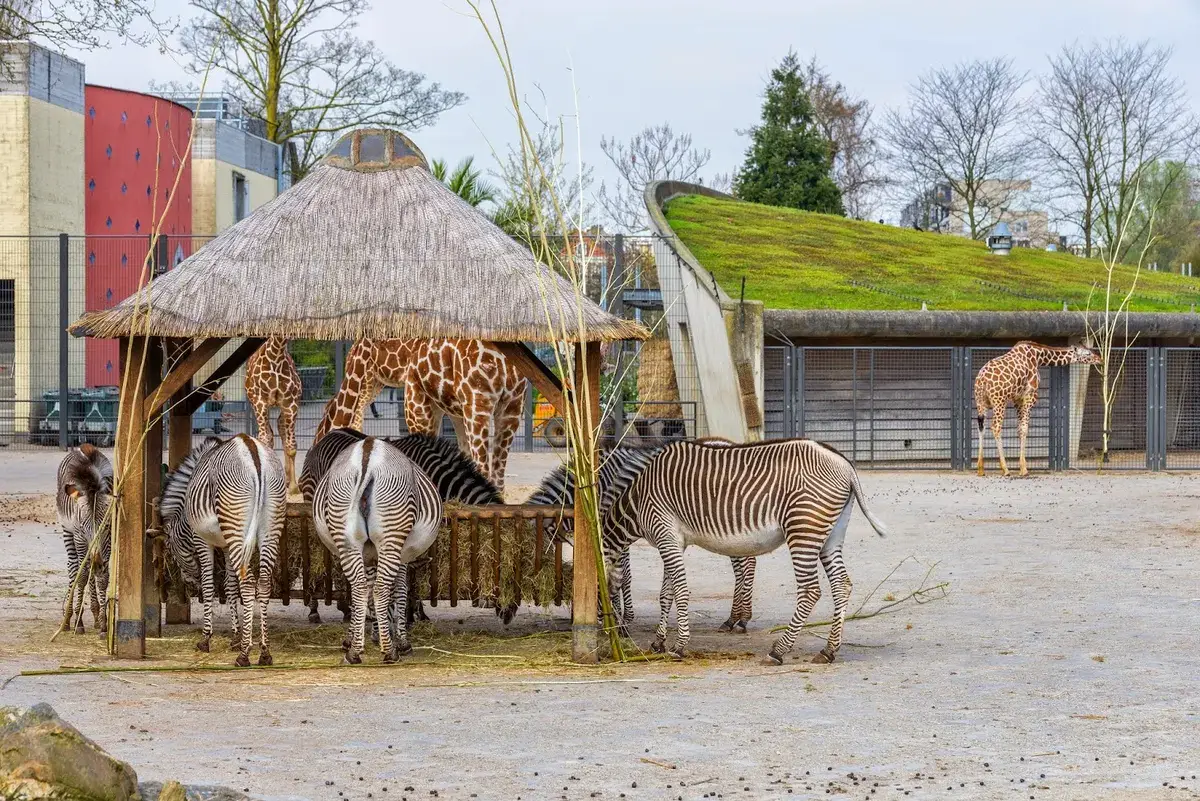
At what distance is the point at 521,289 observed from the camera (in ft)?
30.9

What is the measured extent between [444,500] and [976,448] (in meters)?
16.5

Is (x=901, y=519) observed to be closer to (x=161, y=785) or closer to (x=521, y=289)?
(x=521, y=289)

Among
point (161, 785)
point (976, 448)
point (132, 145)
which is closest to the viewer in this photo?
point (161, 785)

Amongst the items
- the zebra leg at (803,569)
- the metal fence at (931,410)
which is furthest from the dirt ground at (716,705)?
the metal fence at (931,410)

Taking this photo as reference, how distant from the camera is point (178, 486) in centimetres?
1001

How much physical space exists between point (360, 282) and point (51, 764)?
4.65 m

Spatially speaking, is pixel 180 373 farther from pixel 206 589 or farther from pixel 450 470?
pixel 450 470

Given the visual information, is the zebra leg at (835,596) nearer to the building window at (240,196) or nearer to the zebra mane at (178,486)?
the zebra mane at (178,486)

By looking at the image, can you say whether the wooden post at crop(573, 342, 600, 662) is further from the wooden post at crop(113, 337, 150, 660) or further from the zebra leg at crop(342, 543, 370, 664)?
the wooden post at crop(113, 337, 150, 660)

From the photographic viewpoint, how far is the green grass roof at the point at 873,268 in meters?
27.2

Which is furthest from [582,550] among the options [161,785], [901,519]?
[901,519]

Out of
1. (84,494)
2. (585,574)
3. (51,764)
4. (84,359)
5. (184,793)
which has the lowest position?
(184,793)

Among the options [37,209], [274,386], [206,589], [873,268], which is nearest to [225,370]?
[206,589]

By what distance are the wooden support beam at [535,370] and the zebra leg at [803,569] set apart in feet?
5.54
